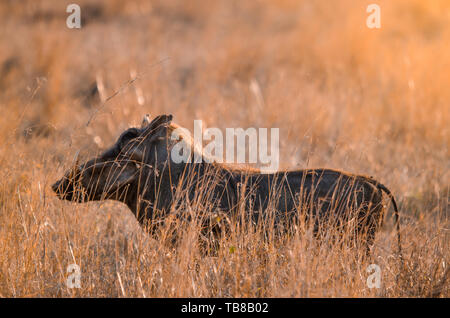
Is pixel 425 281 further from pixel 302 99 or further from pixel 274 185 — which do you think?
pixel 302 99

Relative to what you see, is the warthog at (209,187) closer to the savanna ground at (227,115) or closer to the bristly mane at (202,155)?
the bristly mane at (202,155)

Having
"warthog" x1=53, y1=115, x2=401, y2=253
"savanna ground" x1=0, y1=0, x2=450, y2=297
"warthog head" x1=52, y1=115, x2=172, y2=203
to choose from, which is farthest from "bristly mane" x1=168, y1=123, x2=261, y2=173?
"savanna ground" x1=0, y1=0, x2=450, y2=297

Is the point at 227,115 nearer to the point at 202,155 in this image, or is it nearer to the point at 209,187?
the point at 202,155

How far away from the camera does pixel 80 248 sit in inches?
153

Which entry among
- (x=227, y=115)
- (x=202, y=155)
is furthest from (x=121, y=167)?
(x=227, y=115)

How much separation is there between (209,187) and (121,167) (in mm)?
660

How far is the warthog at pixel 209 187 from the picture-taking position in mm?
3938

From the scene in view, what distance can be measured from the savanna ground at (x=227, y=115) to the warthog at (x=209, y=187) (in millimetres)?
193

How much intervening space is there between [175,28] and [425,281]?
1073 centimetres

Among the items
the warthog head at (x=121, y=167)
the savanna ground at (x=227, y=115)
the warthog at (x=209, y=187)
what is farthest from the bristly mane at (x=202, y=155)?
Answer: the savanna ground at (x=227, y=115)

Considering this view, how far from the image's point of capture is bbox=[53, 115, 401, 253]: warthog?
3.94 m

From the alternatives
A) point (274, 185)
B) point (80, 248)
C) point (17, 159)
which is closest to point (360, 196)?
point (274, 185)

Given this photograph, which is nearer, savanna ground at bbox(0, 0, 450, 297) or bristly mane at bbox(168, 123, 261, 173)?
savanna ground at bbox(0, 0, 450, 297)

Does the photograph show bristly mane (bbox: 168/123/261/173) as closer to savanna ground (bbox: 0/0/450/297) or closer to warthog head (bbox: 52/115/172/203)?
warthog head (bbox: 52/115/172/203)
